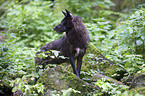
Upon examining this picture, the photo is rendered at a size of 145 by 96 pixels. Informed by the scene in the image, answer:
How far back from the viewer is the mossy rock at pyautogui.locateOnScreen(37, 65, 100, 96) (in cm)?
427

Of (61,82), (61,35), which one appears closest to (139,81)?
(61,82)

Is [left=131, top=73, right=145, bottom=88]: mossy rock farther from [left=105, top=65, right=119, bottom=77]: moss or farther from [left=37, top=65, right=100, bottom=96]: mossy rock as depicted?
[left=105, top=65, right=119, bottom=77]: moss

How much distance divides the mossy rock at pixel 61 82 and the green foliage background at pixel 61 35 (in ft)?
1.27

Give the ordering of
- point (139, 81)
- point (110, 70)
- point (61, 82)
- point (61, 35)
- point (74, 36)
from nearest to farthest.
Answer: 1. point (139, 81)
2. point (61, 82)
3. point (74, 36)
4. point (110, 70)
5. point (61, 35)

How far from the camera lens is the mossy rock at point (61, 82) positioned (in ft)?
14.0

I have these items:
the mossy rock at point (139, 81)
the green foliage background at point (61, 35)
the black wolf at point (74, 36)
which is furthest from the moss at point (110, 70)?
the mossy rock at point (139, 81)

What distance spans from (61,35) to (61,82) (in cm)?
440

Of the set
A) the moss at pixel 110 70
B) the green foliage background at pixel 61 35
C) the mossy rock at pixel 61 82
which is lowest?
the moss at pixel 110 70

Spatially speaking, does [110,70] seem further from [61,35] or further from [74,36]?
[61,35]

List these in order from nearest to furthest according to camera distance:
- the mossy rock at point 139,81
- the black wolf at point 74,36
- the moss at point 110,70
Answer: the mossy rock at point 139,81, the black wolf at point 74,36, the moss at point 110,70

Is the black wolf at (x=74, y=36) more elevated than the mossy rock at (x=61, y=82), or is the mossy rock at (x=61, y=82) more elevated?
the black wolf at (x=74, y=36)

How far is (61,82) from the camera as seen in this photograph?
4395 mm

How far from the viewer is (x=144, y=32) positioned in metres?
5.15

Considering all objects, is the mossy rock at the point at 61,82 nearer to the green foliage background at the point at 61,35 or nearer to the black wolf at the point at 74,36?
the green foliage background at the point at 61,35
